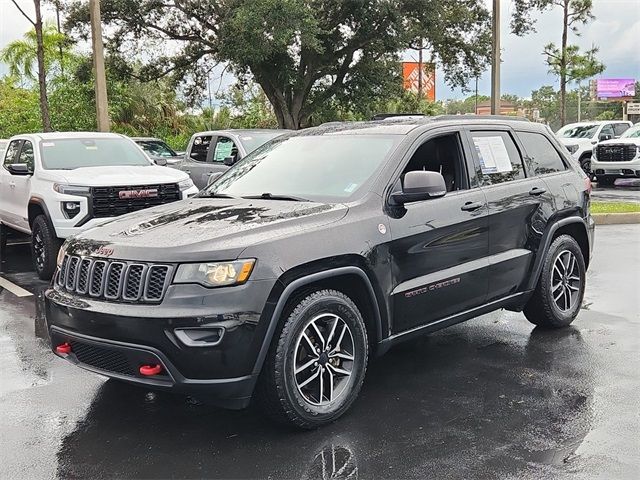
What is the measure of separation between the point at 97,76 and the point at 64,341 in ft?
37.2

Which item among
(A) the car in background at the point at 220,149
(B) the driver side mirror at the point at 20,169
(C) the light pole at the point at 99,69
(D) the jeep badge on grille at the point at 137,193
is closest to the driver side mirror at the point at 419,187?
(D) the jeep badge on grille at the point at 137,193

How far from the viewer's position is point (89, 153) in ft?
31.8

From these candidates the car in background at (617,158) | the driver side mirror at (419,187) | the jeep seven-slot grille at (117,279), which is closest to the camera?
the jeep seven-slot grille at (117,279)

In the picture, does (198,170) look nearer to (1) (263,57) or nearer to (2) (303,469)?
(2) (303,469)

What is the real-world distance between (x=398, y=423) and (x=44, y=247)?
5.83m

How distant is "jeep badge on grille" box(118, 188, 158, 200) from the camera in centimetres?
834

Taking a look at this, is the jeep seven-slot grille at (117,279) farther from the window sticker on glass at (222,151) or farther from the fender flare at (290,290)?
the window sticker on glass at (222,151)

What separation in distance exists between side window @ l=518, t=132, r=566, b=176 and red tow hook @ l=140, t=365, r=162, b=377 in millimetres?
3558

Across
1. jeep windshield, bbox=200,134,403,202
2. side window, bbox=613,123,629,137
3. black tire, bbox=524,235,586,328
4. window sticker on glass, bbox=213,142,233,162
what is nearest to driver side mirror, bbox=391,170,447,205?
jeep windshield, bbox=200,134,403,202

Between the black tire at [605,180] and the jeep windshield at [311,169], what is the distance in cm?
1780

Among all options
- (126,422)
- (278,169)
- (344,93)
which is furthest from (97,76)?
(344,93)

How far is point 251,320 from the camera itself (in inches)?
148

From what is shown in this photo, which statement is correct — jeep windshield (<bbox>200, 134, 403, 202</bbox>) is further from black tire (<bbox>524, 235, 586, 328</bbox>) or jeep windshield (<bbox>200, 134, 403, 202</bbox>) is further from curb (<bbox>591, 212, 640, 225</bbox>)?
curb (<bbox>591, 212, 640, 225</bbox>)

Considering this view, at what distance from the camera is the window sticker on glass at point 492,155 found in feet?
17.9
